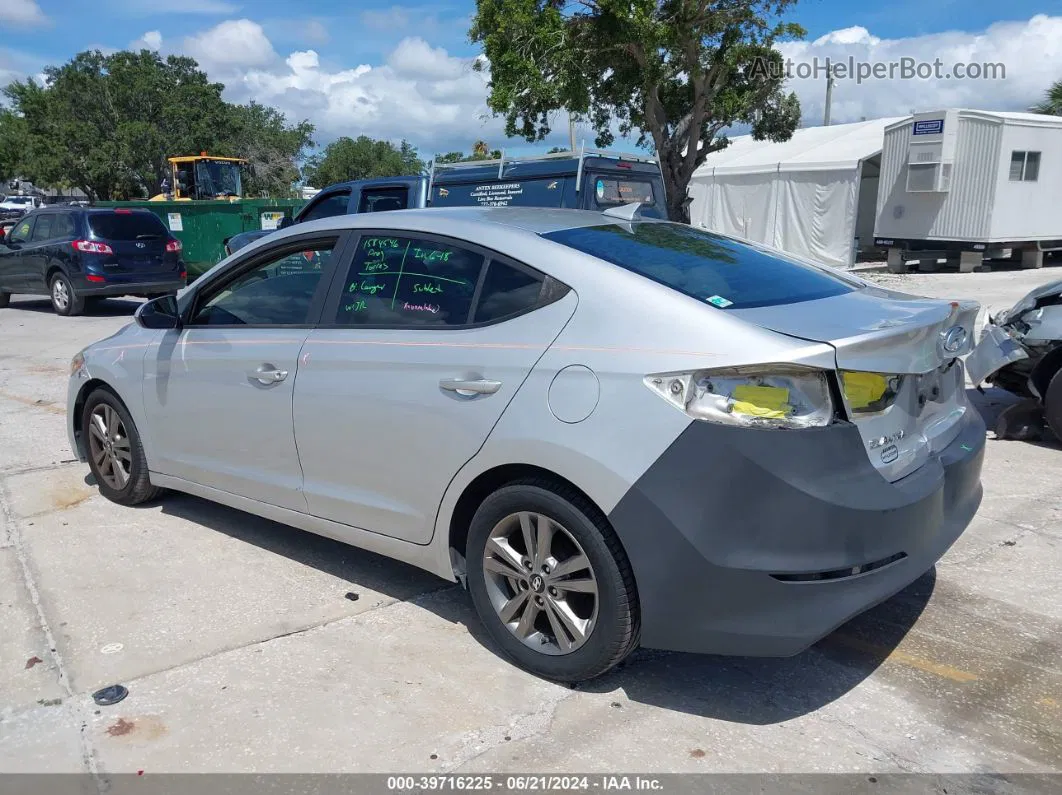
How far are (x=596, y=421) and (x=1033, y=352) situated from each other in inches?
178

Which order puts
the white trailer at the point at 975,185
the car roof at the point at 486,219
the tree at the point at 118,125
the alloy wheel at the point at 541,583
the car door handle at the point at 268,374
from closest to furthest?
the alloy wheel at the point at 541,583 → the car roof at the point at 486,219 → the car door handle at the point at 268,374 → the white trailer at the point at 975,185 → the tree at the point at 118,125

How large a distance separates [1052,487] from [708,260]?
10.8 ft

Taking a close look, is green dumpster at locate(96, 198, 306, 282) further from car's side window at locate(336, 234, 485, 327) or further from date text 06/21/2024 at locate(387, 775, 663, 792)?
date text 06/21/2024 at locate(387, 775, 663, 792)

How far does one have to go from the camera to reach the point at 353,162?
72.2 m

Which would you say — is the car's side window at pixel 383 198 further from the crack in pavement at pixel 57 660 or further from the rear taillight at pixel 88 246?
the crack in pavement at pixel 57 660

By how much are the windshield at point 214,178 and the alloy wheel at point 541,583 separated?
27741 millimetres

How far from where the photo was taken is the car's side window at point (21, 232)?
49.8ft

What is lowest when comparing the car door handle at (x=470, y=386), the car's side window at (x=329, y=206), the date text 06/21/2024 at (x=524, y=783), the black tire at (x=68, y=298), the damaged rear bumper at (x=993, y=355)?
the date text 06/21/2024 at (x=524, y=783)

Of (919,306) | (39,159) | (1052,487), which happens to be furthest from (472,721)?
(39,159)

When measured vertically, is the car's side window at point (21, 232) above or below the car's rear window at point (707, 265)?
below

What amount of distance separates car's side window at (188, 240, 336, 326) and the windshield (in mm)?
25941

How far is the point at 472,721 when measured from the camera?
3.07m

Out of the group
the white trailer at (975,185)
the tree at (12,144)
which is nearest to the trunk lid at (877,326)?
the white trailer at (975,185)

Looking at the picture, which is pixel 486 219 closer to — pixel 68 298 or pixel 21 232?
pixel 68 298
